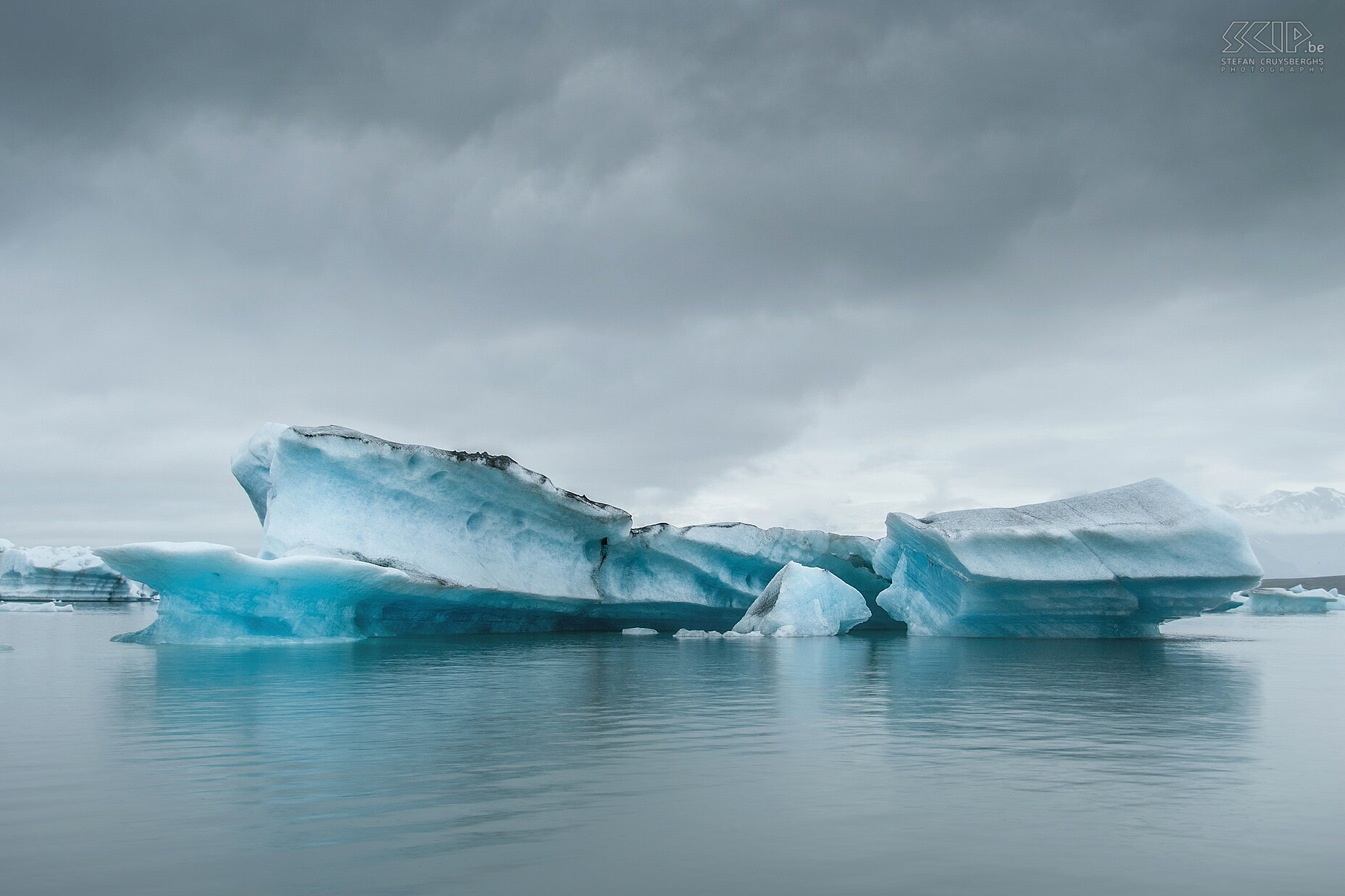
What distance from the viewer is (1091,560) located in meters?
14.6

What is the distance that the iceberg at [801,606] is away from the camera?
16.0 m

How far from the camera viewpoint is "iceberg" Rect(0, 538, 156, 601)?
39688 mm

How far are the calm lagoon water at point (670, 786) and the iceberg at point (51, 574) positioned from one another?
38.4 m

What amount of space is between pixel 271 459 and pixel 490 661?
673 cm

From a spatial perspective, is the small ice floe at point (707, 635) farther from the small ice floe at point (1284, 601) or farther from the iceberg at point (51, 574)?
the iceberg at point (51, 574)

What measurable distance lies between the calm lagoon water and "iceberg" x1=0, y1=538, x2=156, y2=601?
38.4 m

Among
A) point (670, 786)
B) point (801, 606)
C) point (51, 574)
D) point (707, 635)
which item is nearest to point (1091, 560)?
point (801, 606)

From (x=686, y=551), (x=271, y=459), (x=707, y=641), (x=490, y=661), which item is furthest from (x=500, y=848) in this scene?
(x=686, y=551)

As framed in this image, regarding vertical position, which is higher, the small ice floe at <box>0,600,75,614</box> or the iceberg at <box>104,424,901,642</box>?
the iceberg at <box>104,424,901,642</box>

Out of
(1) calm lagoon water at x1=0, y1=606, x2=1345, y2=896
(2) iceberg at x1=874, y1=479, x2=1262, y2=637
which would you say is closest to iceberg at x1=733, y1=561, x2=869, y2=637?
(2) iceberg at x1=874, y1=479, x2=1262, y2=637

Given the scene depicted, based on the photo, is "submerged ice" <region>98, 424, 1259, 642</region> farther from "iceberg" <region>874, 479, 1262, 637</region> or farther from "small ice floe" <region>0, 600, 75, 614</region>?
"small ice floe" <region>0, 600, 75, 614</region>

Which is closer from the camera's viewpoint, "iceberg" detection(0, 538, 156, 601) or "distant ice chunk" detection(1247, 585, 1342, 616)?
"distant ice chunk" detection(1247, 585, 1342, 616)

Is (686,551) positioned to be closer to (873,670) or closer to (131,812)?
(873,670)

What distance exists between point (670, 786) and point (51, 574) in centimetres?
4561
